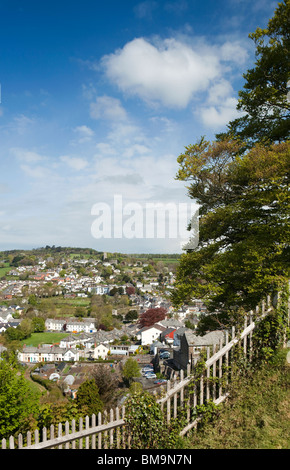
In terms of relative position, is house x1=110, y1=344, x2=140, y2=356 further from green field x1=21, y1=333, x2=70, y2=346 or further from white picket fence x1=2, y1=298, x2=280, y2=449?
white picket fence x1=2, y1=298, x2=280, y2=449

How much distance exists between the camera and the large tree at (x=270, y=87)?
9758 mm

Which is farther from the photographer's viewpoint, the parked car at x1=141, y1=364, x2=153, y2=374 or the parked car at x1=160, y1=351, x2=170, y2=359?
the parked car at x1=160, y1=351, x2=170, y2=359

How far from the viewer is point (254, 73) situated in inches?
412

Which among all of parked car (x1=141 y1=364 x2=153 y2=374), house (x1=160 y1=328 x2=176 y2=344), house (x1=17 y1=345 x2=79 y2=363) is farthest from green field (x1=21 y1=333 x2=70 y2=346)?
parked car (x1=141 y1=364 x2=153 y2=374)

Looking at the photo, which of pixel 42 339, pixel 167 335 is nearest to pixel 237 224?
pixel 167 335

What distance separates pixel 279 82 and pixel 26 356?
69397mm

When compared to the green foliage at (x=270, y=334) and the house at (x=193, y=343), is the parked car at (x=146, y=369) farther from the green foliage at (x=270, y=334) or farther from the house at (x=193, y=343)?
the green foliage at (x=270, y=334)

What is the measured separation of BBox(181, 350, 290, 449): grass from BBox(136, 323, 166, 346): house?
70.8 meters

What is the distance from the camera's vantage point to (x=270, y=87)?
10.2 m

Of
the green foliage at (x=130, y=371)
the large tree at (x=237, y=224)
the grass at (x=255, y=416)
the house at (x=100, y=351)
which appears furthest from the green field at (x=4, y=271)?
the grass at (x=255, y=416)

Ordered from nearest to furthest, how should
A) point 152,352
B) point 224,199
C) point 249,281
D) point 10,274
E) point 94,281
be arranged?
point 249,281
point 224,199
point 152,352
point 94,281
point 10,274

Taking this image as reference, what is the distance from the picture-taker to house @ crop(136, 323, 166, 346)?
73.6 m
